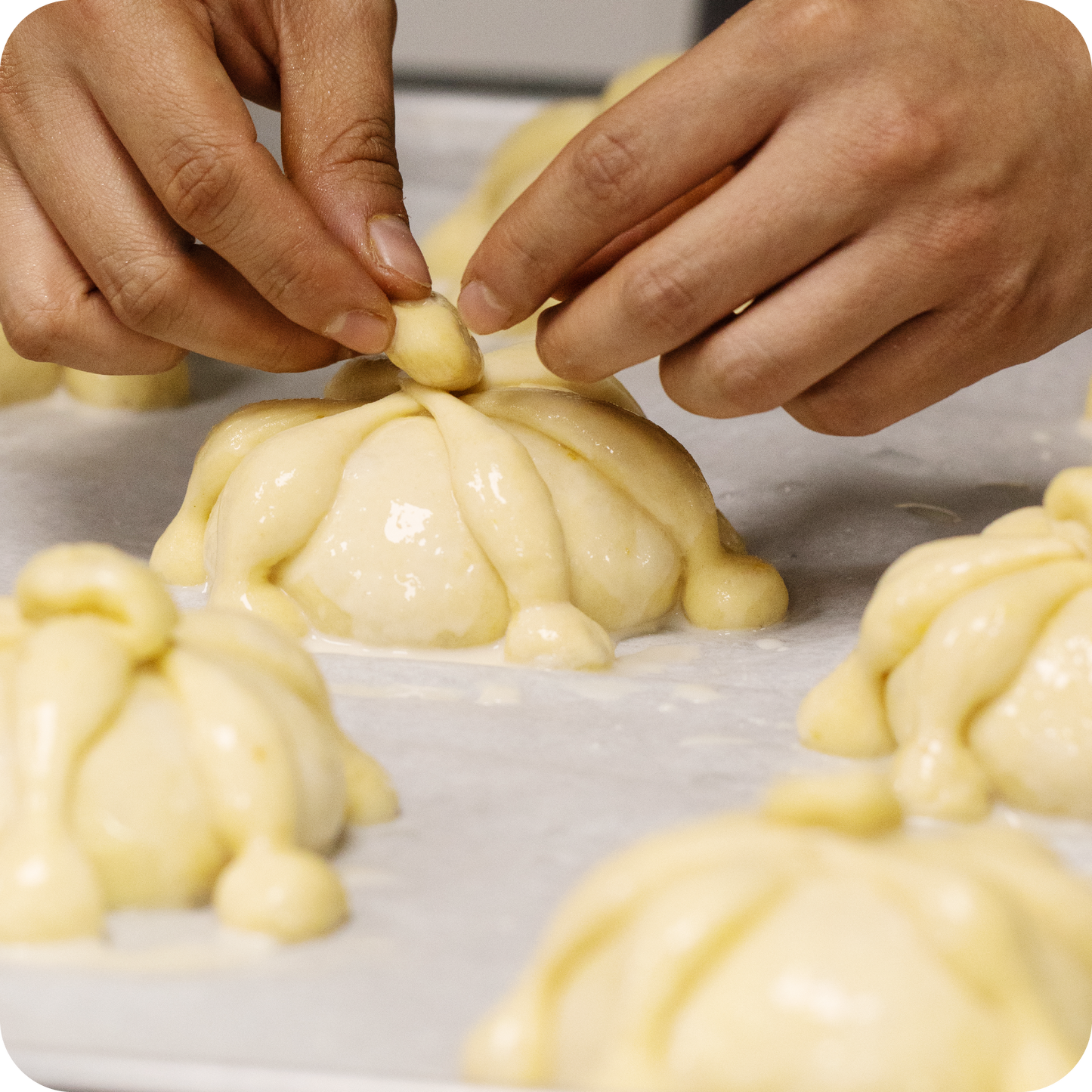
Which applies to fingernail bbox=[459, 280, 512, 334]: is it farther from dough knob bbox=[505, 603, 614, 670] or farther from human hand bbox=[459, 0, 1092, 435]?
dough knob bbox=[505, 603, 614, 670]

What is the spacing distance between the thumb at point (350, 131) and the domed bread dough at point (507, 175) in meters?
0.99

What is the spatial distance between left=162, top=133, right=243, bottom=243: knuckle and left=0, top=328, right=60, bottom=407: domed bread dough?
0.77 meters

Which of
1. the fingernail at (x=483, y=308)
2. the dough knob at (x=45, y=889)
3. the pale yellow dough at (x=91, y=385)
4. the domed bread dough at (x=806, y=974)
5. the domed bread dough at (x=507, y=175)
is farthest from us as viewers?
the domed bread dough at (x=507, y=175)

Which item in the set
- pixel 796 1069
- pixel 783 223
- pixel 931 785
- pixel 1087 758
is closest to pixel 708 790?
pixel 931 785

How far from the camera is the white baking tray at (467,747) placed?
2.57 ft

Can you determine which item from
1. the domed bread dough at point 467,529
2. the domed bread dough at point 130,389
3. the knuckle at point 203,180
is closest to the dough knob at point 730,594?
the domed bread dough at point 467,529

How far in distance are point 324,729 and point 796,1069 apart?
1.49ft

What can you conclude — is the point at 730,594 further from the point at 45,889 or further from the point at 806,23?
the point at 45,889

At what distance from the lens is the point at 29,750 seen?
90cm

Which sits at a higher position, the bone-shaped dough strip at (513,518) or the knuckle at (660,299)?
the knuckle at (660,299)

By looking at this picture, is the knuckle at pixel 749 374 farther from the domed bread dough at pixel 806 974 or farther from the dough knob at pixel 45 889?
the dough knob at pixel 45 889

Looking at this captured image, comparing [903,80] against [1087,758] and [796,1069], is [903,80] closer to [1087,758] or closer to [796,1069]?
[1087,758]

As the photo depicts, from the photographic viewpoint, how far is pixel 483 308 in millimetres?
1486

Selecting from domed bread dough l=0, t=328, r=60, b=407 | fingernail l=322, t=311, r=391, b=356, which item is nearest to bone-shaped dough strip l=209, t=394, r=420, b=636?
fingernail l=322, t=311, r=391, b=356
